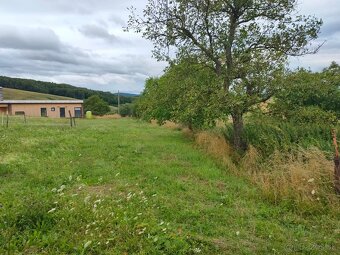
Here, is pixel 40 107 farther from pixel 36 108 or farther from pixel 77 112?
pixel 77 112

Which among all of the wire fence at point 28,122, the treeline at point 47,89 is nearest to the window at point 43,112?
the wire fence at point 28,122

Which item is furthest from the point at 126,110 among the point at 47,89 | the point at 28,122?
the point at 47,89

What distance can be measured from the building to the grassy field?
34212mm

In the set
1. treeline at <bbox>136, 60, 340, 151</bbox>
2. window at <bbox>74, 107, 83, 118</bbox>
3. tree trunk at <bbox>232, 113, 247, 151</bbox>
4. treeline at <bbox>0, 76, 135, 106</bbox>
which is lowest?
window at <bbox>74, 107, 83, 118</bbox>

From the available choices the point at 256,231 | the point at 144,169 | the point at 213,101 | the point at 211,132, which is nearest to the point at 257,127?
the point at 213,101

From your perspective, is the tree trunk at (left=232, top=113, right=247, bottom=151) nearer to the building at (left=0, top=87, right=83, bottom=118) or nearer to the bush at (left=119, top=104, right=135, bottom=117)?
the building at (left=0, top=87, right=83, bottom=118)

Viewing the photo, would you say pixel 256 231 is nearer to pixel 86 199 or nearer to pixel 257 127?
pixel 86 199

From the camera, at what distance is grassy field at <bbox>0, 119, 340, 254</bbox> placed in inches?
138

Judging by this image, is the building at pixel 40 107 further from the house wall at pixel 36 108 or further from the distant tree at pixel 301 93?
the distant tree at pixel 301 93

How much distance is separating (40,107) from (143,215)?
40.8 m

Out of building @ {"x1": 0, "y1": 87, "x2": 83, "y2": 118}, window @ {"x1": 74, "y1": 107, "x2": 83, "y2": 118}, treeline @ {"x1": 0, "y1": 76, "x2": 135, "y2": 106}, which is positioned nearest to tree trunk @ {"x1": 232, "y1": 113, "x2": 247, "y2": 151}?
building @ {"x1": 0, "y1": 87, "x2": 83, "y2": 118}

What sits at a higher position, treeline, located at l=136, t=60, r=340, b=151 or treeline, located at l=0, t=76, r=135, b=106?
treeline, located at l=0, t=76, r=135, b=106

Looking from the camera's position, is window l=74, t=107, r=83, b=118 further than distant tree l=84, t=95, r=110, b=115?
No

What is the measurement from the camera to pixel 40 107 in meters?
40.8
